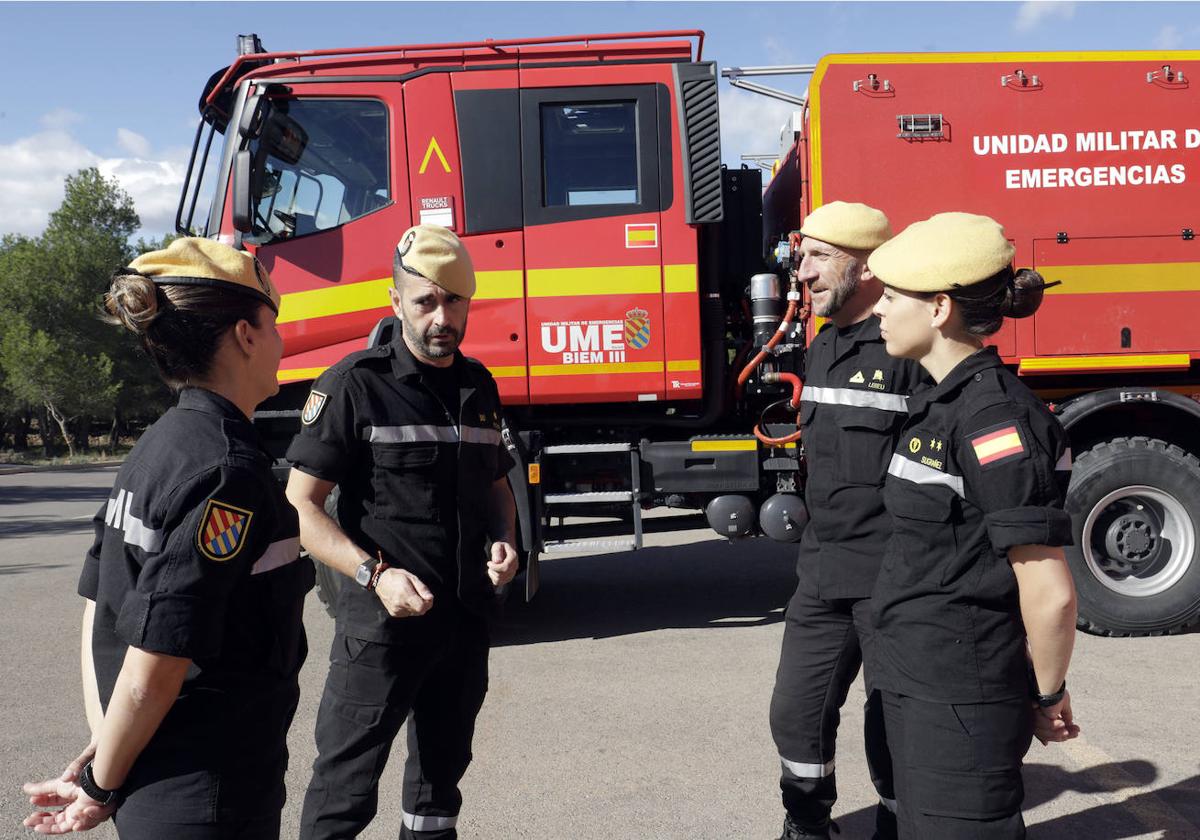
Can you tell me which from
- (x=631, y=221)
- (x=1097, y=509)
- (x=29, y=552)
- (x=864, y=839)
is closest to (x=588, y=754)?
(x=864, y=839)

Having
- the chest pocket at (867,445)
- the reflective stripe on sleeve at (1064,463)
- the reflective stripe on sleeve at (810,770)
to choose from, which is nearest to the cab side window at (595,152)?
the chest pocket at (867,445)

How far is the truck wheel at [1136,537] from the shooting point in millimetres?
4941

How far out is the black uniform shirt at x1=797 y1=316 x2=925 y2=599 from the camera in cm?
267

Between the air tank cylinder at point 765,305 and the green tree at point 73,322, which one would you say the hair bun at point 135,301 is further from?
the green tree at point 73,322

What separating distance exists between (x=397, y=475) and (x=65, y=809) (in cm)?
104

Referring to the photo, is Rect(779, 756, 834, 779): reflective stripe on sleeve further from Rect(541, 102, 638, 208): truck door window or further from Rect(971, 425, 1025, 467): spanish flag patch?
Rect(541, 102, 638, 208): truck door window

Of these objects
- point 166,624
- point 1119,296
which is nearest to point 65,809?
point 166,624

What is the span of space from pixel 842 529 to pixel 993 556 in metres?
0.93

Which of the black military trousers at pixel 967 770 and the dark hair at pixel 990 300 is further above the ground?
the dark hair at pixel 990 300

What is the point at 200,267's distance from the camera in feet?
5.08

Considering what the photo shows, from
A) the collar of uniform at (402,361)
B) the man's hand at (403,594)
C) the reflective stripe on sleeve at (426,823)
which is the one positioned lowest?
the reflective stripe on sleeve at (426,823)

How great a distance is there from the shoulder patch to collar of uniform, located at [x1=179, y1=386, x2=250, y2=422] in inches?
51.0

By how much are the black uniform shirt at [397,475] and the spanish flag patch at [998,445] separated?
4.04 ft

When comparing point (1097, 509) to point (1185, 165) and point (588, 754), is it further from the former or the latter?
point (588, 754)
